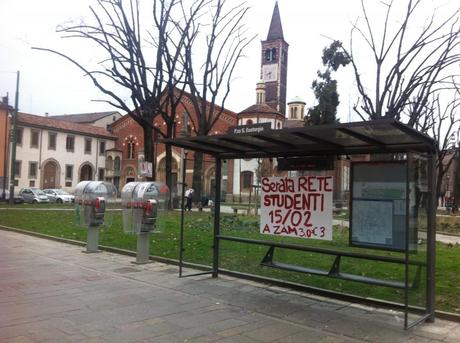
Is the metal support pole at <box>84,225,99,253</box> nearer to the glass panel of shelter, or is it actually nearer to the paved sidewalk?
the paved sidewalk

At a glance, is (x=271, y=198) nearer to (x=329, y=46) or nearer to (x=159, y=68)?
(x=159, y=68)

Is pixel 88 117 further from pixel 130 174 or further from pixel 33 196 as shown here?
pixel 33 196

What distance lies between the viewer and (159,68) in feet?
84.7

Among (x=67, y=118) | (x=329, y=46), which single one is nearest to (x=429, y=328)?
(x=329, y=46)

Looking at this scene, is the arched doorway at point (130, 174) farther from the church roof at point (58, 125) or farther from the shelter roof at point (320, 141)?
the shelter roof at point (320, 141)

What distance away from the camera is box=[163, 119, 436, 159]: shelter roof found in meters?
6.16

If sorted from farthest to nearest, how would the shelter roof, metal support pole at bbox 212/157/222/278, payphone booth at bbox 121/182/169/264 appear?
payphone booth at bbox 121/182/169/264 → metal support pole at bbox 212/157/222/278 → the shelter roof

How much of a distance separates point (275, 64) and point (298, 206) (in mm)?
82472

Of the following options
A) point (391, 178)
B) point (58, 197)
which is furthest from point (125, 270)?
point (58, 197)

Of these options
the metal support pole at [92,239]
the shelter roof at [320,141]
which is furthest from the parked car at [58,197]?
the shelter roof at [320,141]

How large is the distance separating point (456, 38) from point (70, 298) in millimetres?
19352

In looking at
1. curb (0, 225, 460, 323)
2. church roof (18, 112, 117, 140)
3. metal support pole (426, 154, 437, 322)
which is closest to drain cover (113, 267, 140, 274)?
curb (0, 225, 460, 323)

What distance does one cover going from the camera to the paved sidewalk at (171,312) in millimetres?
5734

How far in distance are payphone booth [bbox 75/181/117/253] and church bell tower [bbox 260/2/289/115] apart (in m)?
76.0
